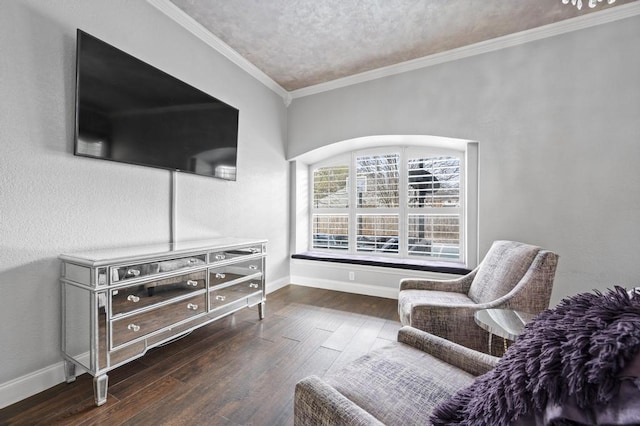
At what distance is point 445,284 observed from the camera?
97.0 inches

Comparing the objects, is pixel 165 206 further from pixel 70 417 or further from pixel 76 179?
pixel 70 417

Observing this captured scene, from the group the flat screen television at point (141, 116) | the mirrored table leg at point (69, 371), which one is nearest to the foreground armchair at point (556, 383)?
the mirrored table leg at point (69, 371)

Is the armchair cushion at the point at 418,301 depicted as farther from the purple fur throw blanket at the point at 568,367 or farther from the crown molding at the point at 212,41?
the crown molding at the point at 212,41

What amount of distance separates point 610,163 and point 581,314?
3037mm

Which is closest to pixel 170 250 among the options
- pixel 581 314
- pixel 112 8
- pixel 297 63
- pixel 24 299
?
pixel 24 299

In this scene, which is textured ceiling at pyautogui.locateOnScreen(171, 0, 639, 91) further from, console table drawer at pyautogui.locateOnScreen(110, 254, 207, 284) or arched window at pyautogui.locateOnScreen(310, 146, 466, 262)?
console table drawer at pyautogui.locateOnScreen(110, 254, 207, 284)

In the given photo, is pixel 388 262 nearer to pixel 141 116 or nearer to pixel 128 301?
pixel 128 301

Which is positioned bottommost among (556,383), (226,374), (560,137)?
(226,374)

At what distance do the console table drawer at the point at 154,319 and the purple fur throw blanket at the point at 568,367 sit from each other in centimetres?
190

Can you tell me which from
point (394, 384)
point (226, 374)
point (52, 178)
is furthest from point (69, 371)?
point (394, 384)

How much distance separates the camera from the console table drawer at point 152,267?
5.42 feet

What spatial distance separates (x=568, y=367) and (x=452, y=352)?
34.6 inches

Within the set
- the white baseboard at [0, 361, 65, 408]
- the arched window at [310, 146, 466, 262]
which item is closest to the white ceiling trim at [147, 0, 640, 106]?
the arched window at [310, 146, 466, 262]

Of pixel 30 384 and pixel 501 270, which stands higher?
pixel 501 270
